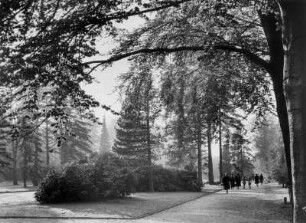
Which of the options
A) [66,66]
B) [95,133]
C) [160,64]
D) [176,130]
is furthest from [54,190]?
[95,133]

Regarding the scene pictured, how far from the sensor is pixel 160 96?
1722 cm

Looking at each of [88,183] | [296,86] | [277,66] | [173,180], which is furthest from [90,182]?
[296,86]

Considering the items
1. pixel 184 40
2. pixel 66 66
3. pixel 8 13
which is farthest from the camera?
pixel 184 40

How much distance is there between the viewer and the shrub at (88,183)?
21.4 meters

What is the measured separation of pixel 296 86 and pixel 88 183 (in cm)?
1527

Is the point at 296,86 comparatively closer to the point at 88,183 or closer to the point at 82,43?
the point at 82,43

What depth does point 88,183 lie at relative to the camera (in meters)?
22.2

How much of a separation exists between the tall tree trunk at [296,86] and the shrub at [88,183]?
14664mm

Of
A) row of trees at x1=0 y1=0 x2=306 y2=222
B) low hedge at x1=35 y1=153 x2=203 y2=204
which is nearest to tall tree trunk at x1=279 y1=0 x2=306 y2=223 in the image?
row of trees at x1=0 y1=0 x2=306 y2=222

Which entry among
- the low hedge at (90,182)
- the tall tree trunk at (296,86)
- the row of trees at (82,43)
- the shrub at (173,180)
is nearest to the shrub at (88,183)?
the low hedge at (90,182)

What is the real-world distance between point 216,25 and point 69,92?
21.2 ft

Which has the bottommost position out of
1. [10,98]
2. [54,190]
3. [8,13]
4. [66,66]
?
[54,190]

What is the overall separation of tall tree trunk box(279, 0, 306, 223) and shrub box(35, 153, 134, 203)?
48.1ft

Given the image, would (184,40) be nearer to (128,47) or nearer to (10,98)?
(128,47)
